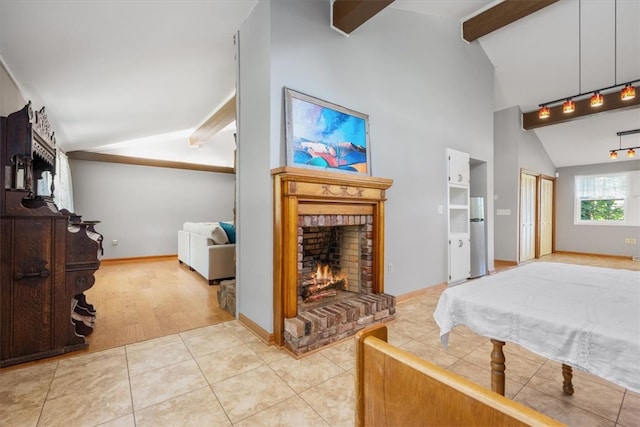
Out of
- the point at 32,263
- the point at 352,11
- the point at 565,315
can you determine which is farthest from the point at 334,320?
the point at 352,11

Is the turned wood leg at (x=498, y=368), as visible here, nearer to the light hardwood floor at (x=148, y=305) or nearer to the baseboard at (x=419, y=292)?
the baseboard at (x=419, y=292)

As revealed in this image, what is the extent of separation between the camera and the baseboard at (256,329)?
91.0 inches

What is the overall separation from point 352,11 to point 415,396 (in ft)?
9.46

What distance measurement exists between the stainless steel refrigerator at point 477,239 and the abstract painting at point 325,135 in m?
2.63

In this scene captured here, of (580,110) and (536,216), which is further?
(536,216)

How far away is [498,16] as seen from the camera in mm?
4086

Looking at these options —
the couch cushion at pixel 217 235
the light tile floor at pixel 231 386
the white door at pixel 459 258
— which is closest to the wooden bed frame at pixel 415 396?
the light tile floor at pixel 231 386

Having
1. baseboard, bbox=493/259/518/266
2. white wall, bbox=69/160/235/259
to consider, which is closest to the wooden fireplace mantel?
baseboard, bbox=493/259/518/266

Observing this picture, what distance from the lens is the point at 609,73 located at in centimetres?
474

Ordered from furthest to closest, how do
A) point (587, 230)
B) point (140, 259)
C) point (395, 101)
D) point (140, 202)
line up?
1. point (587, 230)
2. point (140, 202)
3. point (140, 259)
4. point (395, 101)

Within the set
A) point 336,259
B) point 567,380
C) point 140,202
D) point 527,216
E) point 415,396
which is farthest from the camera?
point 527,216

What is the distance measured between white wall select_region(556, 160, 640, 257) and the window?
11cm

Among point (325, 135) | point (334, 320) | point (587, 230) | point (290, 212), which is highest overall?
point (325, 135)

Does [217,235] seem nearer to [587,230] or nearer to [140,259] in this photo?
[140,259]
